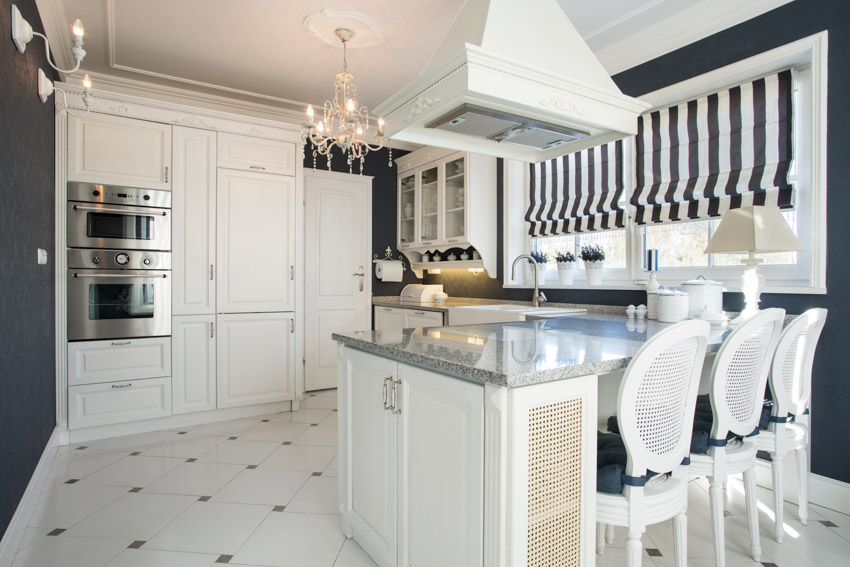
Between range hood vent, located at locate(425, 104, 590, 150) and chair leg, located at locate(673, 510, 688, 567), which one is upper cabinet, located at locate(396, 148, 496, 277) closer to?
range hood vent, located at locate(425, 104, 590, 150)

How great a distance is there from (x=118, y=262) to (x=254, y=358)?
1.24m

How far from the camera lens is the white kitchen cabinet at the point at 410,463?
135cm

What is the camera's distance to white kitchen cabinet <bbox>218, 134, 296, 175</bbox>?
383 cm

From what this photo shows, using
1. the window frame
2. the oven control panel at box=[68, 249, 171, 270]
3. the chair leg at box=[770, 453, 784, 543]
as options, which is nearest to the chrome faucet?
the window frame

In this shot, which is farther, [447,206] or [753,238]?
[447,206]

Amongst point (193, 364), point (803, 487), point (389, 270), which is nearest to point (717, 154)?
point (803, 487)

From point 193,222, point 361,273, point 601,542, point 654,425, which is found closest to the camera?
point 654,425

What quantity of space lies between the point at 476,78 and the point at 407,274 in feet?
13.4

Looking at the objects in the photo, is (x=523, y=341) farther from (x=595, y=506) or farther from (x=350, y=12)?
(x=350, y=12)

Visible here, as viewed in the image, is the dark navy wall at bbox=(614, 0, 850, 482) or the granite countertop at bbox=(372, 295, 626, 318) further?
the granite countertop at bbox=(372, 295, 626, 318)

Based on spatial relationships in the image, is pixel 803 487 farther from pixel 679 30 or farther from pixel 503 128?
pixel 679 30

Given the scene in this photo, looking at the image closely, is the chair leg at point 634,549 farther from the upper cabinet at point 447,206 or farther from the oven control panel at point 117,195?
the oven control panel at point 117,195

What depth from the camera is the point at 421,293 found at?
16.3 feet

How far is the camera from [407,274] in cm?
559
